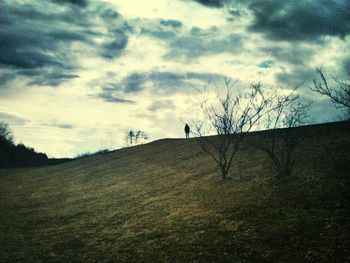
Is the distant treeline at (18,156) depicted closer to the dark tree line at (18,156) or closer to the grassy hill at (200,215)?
the dark tree line at (18,156)

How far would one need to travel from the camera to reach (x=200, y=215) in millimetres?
20312

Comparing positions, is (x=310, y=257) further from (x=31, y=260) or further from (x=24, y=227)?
(x=24, y=227)

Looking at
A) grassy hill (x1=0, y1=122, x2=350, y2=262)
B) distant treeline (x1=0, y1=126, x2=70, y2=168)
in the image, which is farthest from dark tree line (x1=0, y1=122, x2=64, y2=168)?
grassy hill (x1=0, y1=122, x2=350, y2=262)

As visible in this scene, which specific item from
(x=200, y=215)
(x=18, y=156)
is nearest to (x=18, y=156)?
(x=18, y=156)

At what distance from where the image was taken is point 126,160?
54938mm

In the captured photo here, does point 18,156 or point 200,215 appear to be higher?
point 18,156

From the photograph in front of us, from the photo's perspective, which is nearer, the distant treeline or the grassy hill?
the grassy hill

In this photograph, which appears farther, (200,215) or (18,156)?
(18,156)

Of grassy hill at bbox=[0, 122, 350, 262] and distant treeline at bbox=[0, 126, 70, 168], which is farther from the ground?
distant treeline at bbox=[0, 126, 70, 168]

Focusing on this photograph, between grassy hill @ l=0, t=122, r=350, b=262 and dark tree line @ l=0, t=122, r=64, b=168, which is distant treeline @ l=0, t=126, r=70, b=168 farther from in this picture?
grassy hill @ l=0, t=122, r=350, b=262

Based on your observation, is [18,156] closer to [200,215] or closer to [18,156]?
[18,156]

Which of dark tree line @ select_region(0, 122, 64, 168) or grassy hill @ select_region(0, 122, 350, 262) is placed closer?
grassy hill @ select_region(0, 122, 350, 262)

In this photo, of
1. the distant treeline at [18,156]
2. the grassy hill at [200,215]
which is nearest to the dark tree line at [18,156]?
the distant treeline at [18,156]

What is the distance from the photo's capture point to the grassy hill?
14320 millimetres
